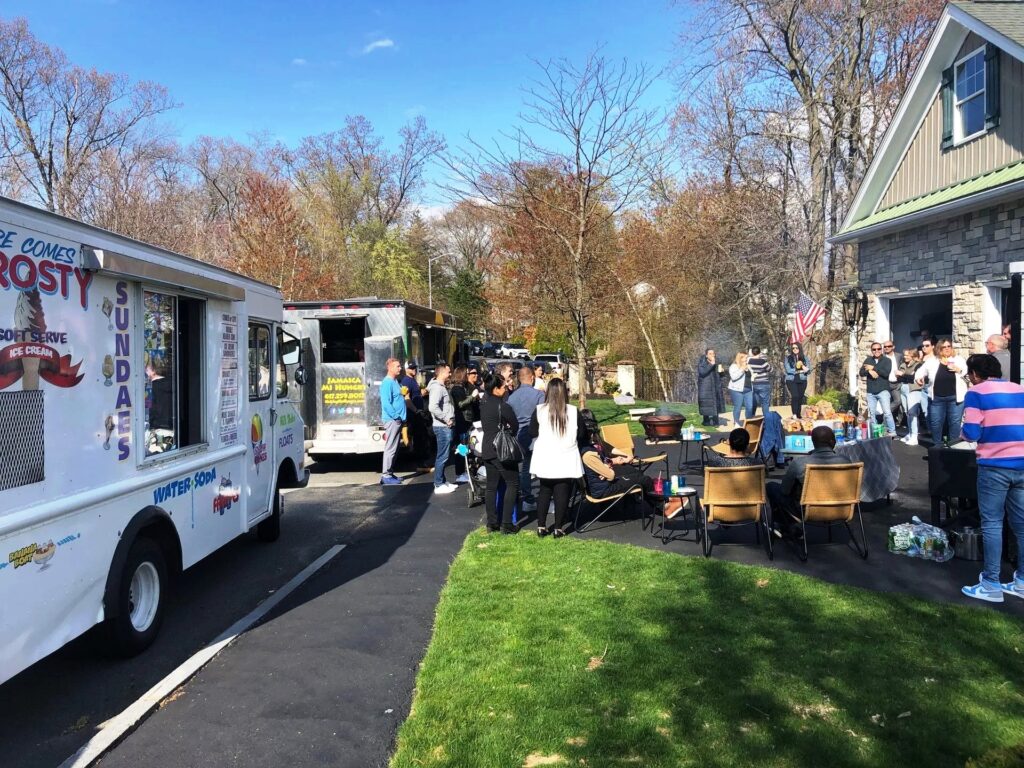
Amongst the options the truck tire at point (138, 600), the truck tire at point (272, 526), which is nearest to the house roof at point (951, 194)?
the truck tire at point (272, 526)

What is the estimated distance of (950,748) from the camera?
336 cm

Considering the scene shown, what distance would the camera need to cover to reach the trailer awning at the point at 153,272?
4168 mm

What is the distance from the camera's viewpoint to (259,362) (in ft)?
23.4

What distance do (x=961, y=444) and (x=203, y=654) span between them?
262 inches

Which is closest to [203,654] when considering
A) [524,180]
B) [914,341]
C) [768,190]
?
[524,180]

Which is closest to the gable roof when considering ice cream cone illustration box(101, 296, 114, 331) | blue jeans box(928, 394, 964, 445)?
blue jeans box(928, 394, 964, 445)

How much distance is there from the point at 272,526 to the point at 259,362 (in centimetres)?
177

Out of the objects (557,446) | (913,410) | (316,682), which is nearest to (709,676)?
(316,682)

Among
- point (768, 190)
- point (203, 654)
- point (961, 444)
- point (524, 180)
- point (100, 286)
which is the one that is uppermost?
point (768, 190)

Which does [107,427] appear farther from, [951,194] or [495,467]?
[951,194]

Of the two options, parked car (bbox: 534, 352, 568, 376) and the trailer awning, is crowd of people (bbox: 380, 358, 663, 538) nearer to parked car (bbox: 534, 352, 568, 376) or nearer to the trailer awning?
the trailer awning

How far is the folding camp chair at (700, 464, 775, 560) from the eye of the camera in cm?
638

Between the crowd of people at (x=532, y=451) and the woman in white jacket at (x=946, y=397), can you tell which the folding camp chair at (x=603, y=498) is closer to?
the crowd of people at (x=532, y=451)

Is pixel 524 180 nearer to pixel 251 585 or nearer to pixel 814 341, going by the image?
pixel 251 585
